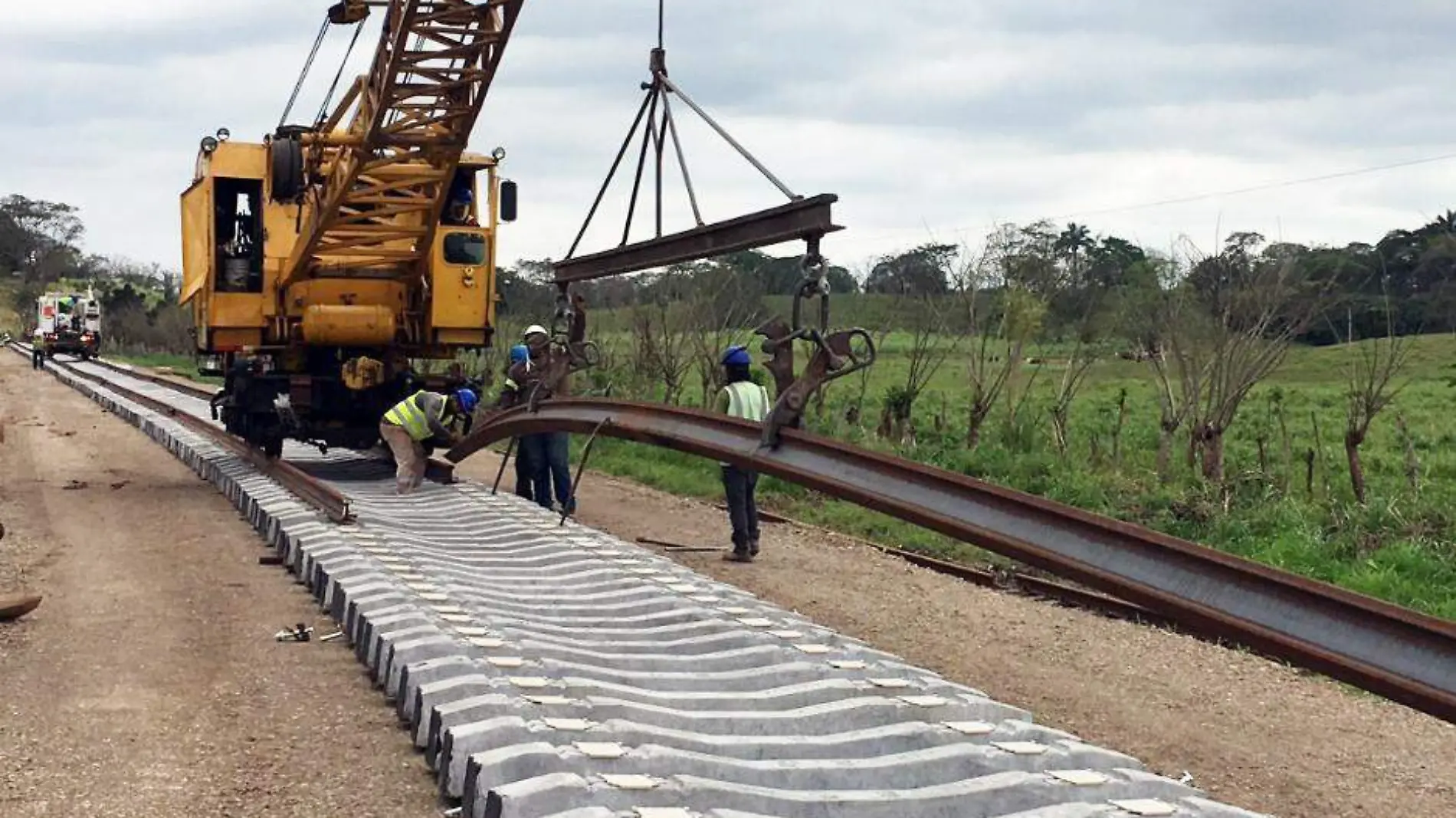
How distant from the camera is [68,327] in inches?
2082

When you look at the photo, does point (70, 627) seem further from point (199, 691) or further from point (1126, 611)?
point (1126, 611)

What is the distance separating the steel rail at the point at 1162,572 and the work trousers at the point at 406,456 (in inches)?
227

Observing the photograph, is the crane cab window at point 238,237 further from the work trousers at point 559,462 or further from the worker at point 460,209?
the work trousers at point 559,462

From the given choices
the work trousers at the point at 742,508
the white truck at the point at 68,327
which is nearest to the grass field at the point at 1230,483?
the work trousers at the point at 742,508

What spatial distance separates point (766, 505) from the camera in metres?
14.5

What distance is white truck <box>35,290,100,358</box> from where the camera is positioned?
52531 millimetres

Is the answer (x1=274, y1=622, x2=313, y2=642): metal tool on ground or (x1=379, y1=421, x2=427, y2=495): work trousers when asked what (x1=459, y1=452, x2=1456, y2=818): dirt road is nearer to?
(x1=379, y1=421, x2=427, y2=495): work trousers

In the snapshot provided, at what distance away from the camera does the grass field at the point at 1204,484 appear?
34.9 ft

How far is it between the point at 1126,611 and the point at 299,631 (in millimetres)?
5082

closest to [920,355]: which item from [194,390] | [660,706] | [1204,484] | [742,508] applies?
[1204,484]

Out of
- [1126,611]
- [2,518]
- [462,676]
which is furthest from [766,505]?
[462,676]

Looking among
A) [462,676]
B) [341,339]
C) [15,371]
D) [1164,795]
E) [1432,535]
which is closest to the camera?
[1164,795]

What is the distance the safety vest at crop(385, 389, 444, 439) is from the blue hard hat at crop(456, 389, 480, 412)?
0.26m

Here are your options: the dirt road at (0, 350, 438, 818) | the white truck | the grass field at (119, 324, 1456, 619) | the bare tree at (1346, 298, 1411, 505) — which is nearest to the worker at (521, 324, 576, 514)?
the grass field at (119, 324, 1456, 619)
